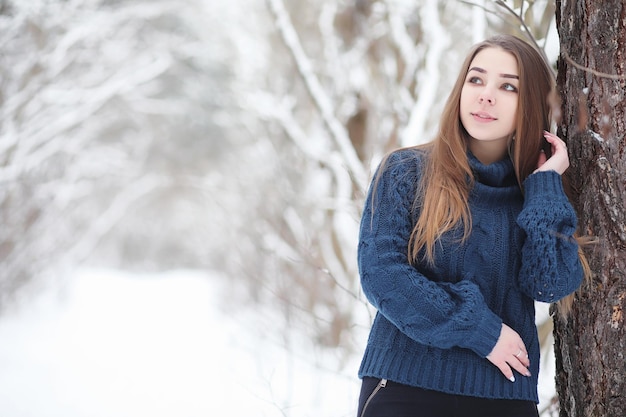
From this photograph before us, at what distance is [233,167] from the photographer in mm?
14500

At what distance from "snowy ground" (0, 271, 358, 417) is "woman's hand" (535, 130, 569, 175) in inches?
55.6

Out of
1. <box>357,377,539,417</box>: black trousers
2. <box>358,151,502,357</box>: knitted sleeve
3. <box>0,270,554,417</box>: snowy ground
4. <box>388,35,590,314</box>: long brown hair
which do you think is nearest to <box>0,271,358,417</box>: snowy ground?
<box>0,270,554,417</box>: snowy ground

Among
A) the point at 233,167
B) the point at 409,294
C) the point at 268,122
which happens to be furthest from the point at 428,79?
the point at 233,167

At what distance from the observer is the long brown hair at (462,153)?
2.09m

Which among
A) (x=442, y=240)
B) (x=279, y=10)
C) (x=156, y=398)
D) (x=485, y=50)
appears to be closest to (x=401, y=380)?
(x=442, y=240)

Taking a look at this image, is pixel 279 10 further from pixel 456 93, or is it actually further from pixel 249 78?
Result: pixel 249 78

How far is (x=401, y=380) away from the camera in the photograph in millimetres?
2027

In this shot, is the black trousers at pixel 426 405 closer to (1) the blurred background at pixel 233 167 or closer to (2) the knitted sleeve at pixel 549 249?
(2) the knitted sleeve at pixel 549 249

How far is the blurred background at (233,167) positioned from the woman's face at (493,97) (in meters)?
0.25

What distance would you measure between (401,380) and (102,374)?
18.7ft

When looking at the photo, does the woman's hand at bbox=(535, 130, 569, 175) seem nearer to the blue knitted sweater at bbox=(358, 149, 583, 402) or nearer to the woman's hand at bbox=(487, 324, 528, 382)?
the blue knitted sweater at bbox=(358, 149, 583, 402)

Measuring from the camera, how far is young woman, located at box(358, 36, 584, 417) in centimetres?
201

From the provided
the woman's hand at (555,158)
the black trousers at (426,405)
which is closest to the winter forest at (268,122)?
the woman's hand at (555,158)

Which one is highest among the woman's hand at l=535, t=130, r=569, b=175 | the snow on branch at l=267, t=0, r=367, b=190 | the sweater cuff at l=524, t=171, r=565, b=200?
the snow on branch at l=267, t=0, r=367, b=190
